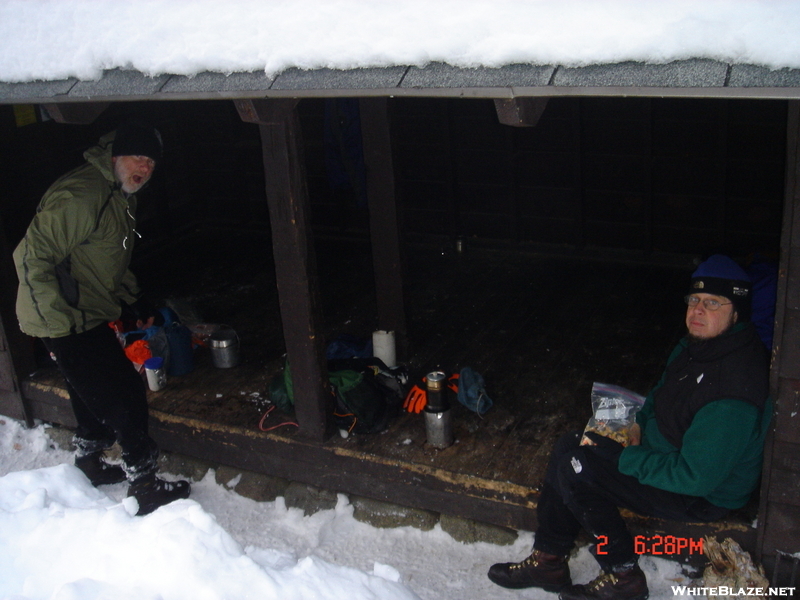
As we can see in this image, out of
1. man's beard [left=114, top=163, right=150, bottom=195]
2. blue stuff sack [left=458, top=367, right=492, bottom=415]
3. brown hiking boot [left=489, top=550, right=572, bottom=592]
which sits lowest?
brown hiking boot [left=489, top=550, right=572, bottom=592]

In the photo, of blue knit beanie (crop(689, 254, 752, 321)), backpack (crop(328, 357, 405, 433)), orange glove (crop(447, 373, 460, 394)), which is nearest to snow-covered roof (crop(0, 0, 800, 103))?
blue knit beanie (crop(689, 254, 752, 321))

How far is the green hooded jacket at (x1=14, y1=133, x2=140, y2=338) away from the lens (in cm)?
409

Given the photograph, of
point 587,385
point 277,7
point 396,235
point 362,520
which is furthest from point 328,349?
point 277,7

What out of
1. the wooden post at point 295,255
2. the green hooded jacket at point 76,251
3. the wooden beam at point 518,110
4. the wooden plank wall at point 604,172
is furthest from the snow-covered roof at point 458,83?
the wooden plank wall at point 604,172

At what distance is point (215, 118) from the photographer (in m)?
8.83

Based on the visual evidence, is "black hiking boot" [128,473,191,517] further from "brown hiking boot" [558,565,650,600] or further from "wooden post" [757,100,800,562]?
"wooden post" [757,100,800,562]

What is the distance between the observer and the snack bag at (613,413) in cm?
375

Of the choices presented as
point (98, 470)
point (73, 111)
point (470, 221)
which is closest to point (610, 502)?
point (98, 470)

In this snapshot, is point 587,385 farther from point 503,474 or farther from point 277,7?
point 277,7

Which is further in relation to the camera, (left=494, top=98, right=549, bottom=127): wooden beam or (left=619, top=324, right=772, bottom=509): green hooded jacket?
(left=619, top=324, right=772, bottom=509): green hooded jacket

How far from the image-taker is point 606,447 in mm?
3555

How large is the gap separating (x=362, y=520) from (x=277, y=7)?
268 cm

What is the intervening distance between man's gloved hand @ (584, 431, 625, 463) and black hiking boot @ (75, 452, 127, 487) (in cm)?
295

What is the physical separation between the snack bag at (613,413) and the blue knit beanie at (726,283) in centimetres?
75
